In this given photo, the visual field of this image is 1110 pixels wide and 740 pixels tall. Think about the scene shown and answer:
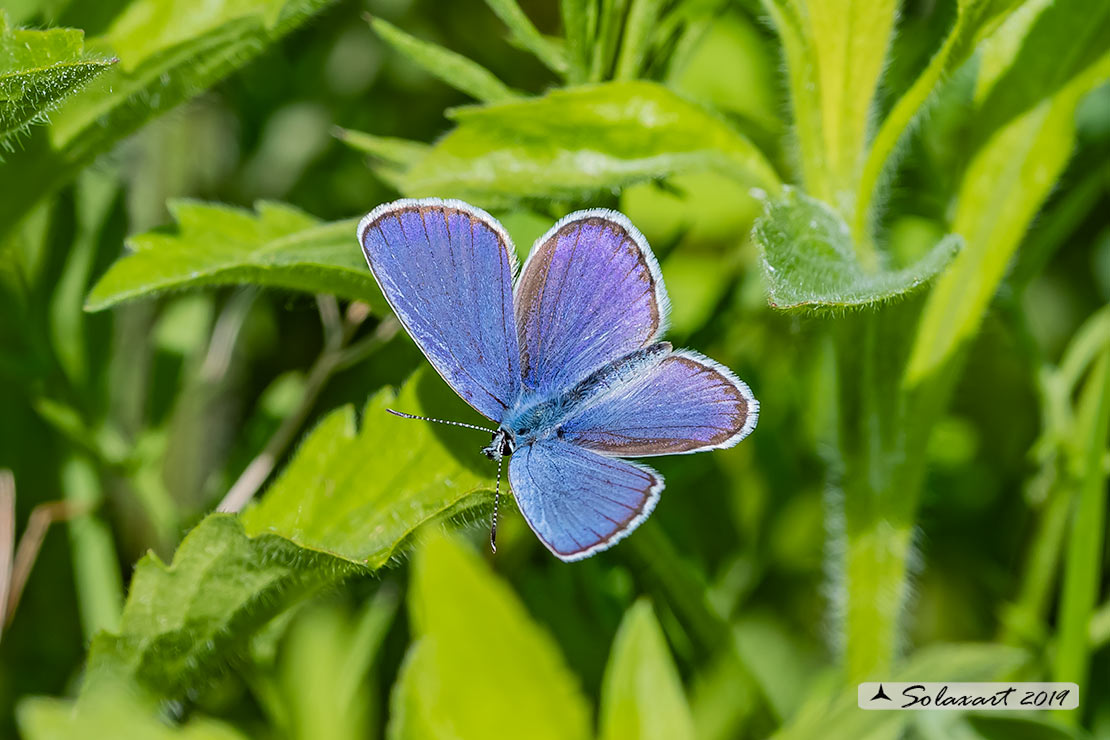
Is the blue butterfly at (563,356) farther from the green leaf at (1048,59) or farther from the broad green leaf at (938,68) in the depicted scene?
the green leaf at (1048,59)

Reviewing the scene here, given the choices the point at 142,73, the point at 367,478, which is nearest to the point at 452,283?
the point at 367,478

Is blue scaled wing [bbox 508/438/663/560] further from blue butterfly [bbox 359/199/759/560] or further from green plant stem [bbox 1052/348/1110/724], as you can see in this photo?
green plant stem [bbox 1052/348/1110/724]

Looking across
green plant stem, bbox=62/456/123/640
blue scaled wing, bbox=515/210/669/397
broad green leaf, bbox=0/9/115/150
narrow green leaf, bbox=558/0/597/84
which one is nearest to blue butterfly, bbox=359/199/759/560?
blue scaled wing, bbox=515/210/669/397

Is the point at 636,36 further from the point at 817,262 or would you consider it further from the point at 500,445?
the point at 500,445

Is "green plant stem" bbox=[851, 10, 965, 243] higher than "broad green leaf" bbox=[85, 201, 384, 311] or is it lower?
lower

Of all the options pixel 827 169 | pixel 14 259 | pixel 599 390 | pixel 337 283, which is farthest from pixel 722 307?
pixel 14 259

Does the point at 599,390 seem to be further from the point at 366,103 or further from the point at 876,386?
the point at 366,103
